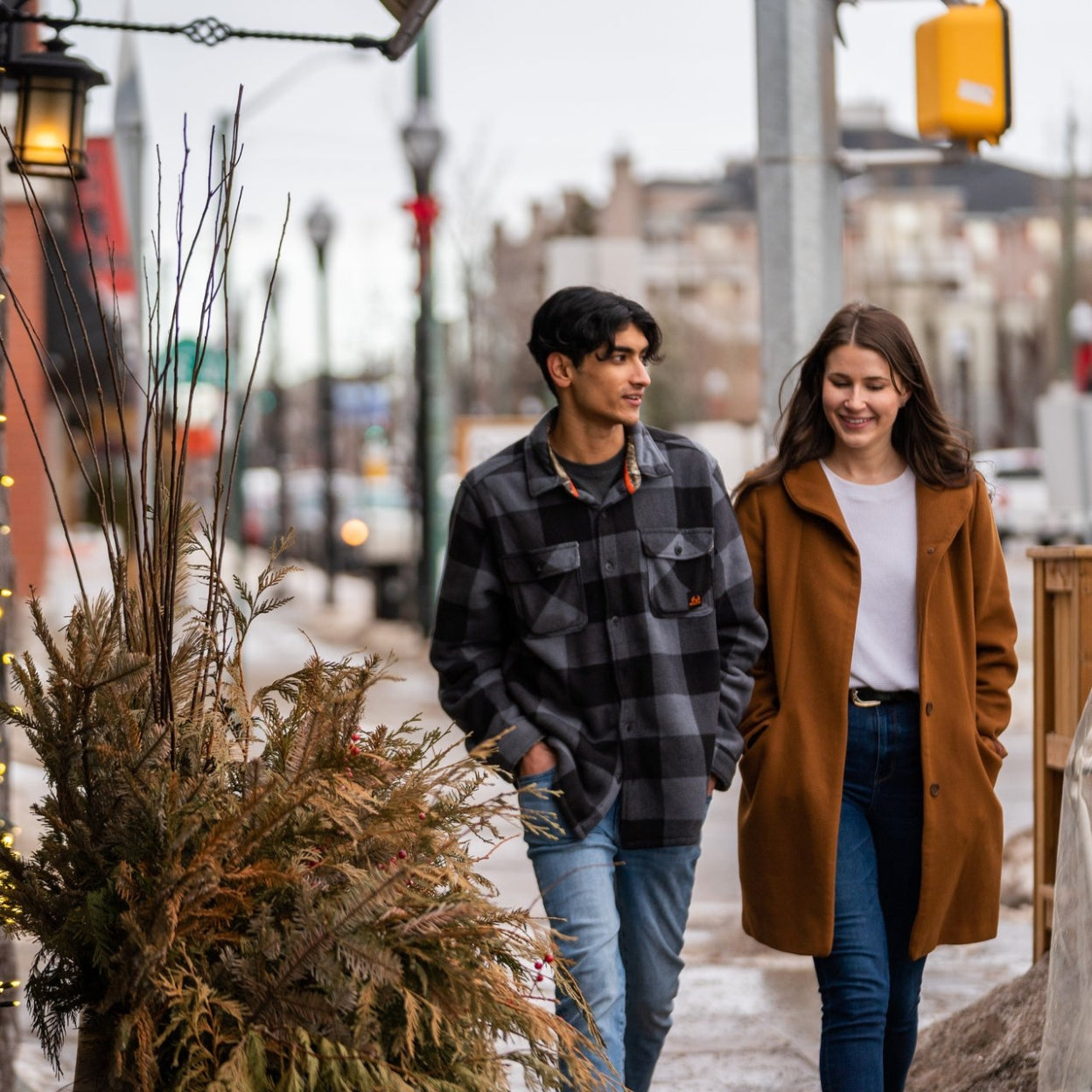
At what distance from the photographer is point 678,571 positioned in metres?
3.96

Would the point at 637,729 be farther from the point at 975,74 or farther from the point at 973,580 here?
the point at 975,74

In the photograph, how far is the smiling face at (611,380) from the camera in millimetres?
3936

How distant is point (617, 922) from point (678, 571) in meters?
A: 0.76

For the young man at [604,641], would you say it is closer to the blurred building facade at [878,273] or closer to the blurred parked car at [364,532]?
the blurred parked car at [364,532]

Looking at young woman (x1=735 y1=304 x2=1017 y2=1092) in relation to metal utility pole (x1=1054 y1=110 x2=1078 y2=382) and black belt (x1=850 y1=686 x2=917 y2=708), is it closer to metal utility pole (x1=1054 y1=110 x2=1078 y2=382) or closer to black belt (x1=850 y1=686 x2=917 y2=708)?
black belt (x1=850 y1=686 x2=917 y2=708)

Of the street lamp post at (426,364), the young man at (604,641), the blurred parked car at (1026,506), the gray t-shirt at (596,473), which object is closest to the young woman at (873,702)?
the young man at (604,641)

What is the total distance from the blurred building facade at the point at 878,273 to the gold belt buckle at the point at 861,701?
27.3 metres

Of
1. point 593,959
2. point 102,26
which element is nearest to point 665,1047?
point 593,959

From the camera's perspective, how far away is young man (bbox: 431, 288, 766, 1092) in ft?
12.8

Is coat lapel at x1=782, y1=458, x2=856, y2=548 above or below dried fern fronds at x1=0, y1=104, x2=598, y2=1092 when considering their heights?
above

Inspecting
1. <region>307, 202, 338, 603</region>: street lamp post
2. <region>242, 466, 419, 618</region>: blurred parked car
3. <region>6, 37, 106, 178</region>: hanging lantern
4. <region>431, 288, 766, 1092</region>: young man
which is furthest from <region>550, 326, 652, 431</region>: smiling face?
<region>307, 202, 338, 603</region>: street lamp post

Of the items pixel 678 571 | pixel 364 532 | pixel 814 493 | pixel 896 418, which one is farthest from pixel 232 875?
pixel 364 532

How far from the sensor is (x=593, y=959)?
151 inches

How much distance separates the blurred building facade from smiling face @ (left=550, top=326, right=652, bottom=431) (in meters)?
27.2
